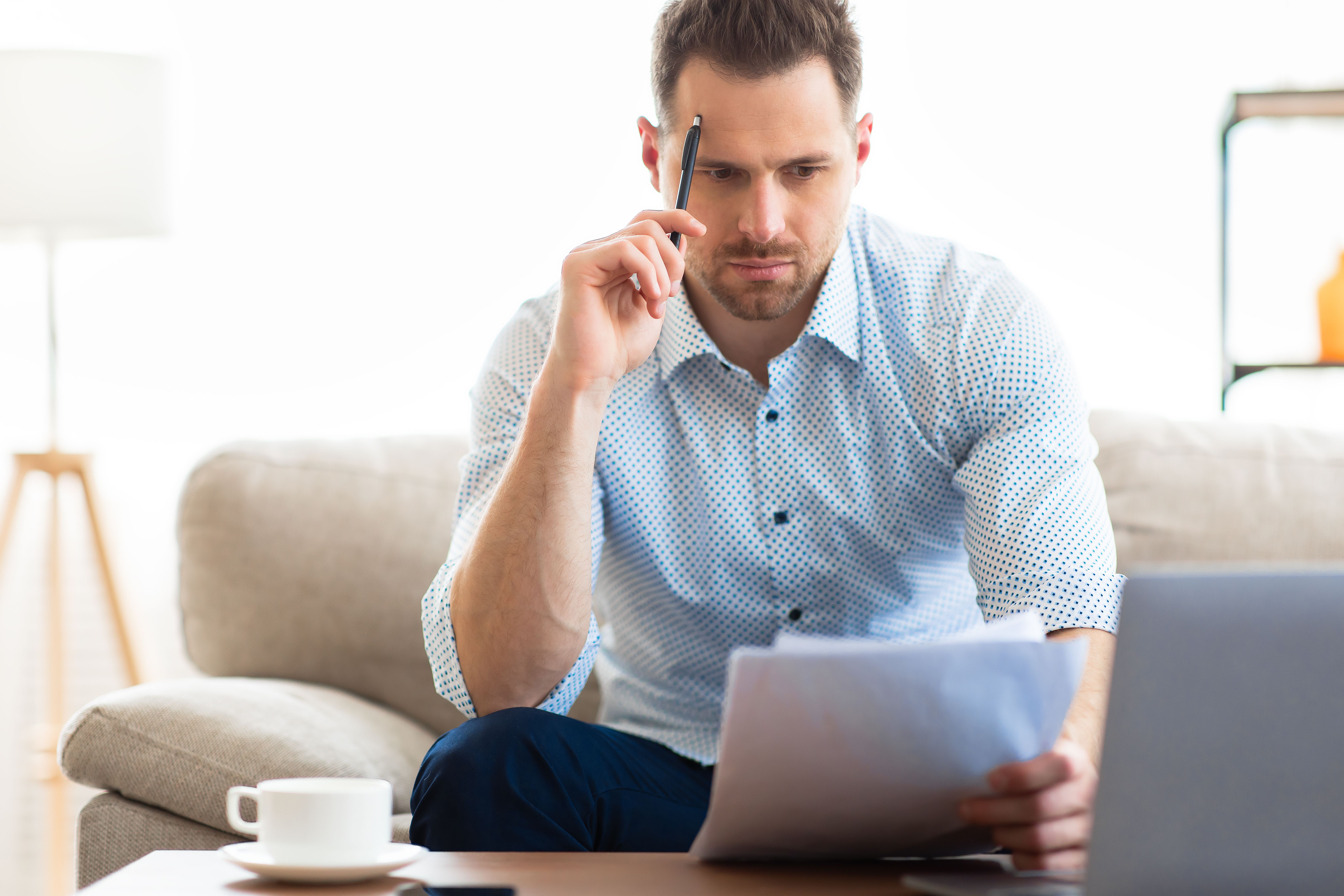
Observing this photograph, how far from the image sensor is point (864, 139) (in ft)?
4.74

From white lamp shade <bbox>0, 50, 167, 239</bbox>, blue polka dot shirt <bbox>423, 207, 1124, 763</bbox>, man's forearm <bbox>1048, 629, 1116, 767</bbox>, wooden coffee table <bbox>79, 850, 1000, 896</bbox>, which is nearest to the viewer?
wooden coffee table <bbox>79, 850, 1000, 896</bbox>

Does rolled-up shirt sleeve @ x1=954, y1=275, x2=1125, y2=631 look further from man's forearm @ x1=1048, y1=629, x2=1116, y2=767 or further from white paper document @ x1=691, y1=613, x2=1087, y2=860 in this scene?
white paper document @ x1=691, y1=613, x2=1087, y2=860

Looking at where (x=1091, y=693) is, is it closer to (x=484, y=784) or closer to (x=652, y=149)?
(x=484, y=784)

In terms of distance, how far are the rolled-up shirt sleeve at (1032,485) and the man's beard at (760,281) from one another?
0.62ft

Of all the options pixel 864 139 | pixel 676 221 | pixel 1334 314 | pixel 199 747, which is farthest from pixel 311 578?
pixel 1334 314

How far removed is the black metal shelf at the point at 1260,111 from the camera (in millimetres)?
2109

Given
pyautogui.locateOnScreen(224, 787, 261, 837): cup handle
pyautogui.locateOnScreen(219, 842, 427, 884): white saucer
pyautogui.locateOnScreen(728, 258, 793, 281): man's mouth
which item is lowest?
pyautogui.locateOnScreen(219, 842, 427, 884): white saucer

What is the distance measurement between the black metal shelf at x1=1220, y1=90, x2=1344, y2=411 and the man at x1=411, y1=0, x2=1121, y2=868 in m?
0.90

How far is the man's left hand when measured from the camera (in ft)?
2.33

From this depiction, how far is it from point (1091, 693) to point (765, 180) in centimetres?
61

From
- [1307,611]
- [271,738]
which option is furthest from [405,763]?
[1307,611]

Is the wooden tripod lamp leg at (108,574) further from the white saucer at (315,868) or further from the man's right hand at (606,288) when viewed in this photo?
the white saucer at (315,868)

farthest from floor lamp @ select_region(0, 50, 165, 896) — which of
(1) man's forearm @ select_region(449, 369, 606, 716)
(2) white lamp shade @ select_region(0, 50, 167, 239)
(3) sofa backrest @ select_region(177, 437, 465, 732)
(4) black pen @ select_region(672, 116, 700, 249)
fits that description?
(4) black pen @ select_region(672, 116, 700, 249)

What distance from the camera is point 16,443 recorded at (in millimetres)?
2451
